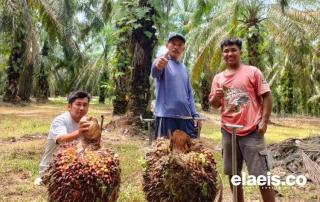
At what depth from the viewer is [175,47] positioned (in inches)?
156

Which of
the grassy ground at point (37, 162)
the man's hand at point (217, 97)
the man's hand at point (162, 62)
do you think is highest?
the man's hand at point (162, 62)

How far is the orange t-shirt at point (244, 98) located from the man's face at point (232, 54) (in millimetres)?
108

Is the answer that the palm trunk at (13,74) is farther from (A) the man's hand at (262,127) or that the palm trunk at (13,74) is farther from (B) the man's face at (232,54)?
(A) the man's hand at (262,127)

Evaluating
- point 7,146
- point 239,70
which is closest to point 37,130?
point 7,146

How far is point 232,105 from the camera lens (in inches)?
143

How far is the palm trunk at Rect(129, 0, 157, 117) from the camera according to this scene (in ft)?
30.9

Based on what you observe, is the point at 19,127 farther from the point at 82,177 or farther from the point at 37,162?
the point at 82,177

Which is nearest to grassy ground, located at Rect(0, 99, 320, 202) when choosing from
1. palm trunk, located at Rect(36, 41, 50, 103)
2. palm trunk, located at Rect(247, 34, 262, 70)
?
palm trunk, located at Rect(247, 34, 262, 70)

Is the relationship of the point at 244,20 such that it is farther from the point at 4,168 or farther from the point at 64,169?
the point at 64,169

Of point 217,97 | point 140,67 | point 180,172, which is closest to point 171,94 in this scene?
point 217,97

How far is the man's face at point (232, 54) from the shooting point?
3.76m

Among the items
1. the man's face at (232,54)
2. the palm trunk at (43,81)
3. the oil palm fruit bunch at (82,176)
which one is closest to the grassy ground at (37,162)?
the oil palm fruit bunch at (82,176)

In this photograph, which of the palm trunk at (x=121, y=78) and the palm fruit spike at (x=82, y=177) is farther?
the palm trunk at (x=121, y=78)

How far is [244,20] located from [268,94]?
1416 centimetres
